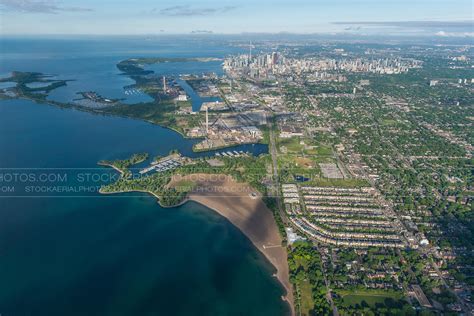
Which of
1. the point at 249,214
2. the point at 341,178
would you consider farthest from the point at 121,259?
the point at 341,178

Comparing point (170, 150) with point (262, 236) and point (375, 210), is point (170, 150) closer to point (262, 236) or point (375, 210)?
point (262, 236)

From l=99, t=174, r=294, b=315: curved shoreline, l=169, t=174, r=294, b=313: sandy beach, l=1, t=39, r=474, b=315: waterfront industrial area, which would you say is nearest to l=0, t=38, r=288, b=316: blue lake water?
l=99, t=174, r=294, b=315: curved shoreline

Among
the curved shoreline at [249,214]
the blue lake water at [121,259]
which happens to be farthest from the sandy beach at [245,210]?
the blue lake water at [121,259]

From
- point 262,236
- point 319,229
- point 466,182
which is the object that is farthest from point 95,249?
point 466,182

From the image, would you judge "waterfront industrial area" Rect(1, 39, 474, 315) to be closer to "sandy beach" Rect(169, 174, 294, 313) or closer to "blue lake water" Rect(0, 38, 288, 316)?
Result: "sandy beach" Rect(169, 174, 294, 313)

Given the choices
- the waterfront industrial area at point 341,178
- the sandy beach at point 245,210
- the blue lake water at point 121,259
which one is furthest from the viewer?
the sandy beach at point 245,210

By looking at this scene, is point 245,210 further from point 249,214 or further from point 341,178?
point 341,178

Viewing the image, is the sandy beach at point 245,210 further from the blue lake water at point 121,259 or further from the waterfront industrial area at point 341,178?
the blue lake water at point 121,259

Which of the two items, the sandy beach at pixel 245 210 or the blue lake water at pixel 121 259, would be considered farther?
the sandy beach at pixel 245 210
